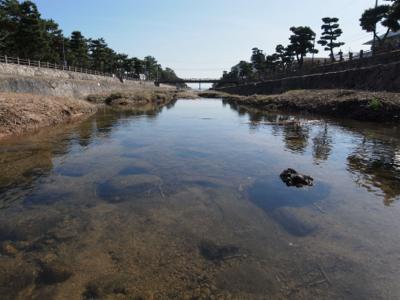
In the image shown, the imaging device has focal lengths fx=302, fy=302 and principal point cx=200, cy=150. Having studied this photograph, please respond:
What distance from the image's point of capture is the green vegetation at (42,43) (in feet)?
160

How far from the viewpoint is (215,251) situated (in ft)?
20.1

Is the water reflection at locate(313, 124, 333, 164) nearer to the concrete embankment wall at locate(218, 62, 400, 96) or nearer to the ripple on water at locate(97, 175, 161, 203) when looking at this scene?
the ripple on water at locate(97, 175, 161, 203)

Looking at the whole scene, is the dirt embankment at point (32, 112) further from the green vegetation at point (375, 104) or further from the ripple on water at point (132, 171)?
the green vegetation at point (375, 104)

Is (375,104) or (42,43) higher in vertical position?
(42,43)

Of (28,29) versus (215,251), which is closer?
(215,251)

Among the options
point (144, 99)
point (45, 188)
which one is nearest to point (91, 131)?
point (45, 188)

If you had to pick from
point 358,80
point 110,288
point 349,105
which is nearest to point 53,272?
point 110,288

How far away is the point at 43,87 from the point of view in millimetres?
34531

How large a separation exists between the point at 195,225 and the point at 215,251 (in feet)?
3.93

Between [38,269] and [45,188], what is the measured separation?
445 cm

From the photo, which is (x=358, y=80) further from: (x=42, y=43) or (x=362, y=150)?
(x=42, y=43)

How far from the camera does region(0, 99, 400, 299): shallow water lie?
5160mm

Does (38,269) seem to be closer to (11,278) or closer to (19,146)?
(11,278)

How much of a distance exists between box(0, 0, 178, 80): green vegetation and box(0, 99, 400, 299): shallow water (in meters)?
43.8
